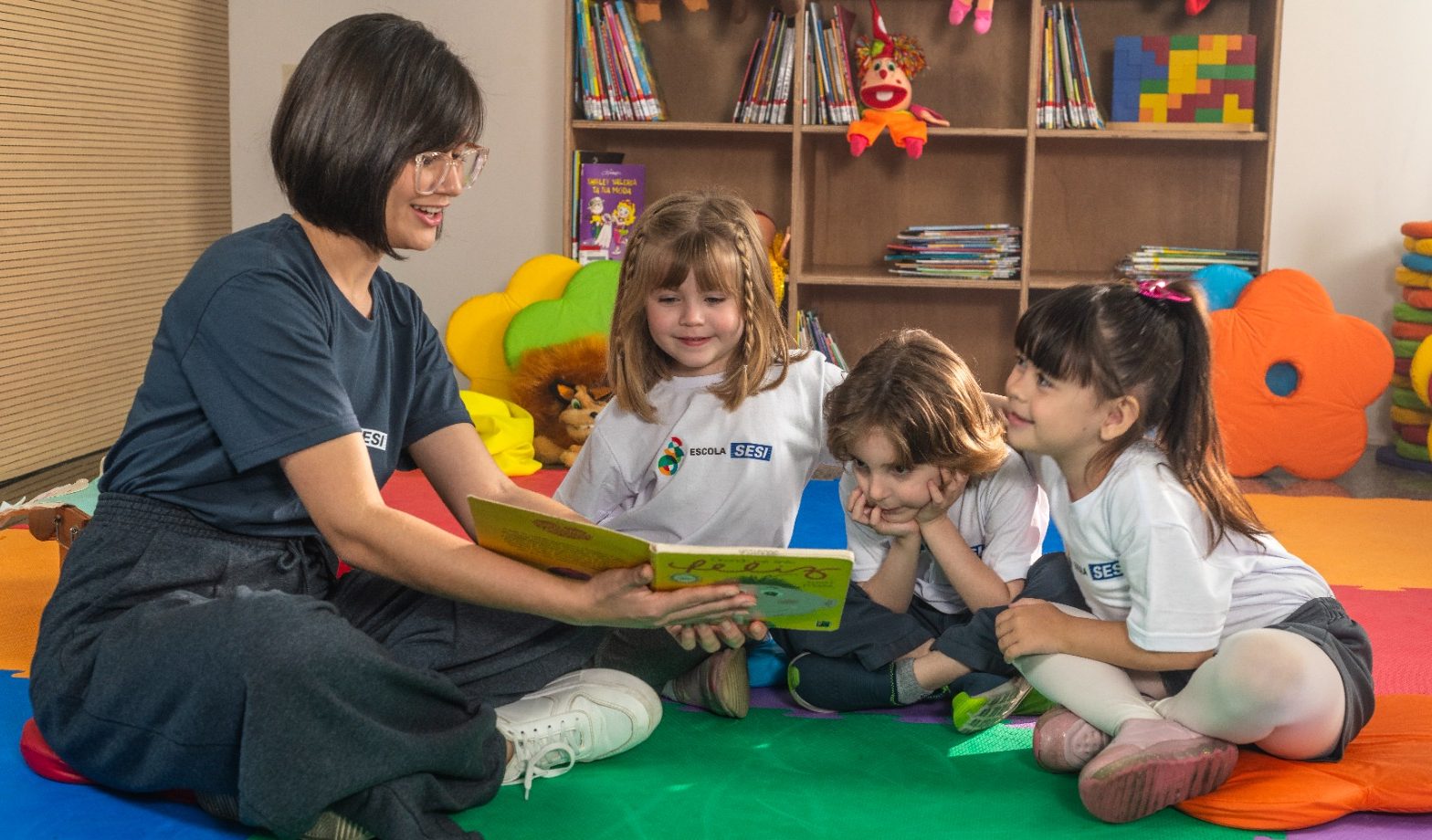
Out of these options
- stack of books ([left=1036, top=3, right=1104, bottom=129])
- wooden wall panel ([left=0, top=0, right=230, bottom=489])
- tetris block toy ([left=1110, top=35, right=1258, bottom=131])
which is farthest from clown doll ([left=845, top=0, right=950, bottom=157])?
wooden wall panel ([left=0, top=0, right=230, bottom=489])

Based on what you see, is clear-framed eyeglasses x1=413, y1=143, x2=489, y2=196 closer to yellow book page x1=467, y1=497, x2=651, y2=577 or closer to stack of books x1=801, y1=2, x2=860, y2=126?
yellow book page x1=467, y1=497, x2=651, y2=577

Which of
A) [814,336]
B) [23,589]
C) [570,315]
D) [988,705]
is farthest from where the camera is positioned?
[814,336]

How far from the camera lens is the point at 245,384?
130cm

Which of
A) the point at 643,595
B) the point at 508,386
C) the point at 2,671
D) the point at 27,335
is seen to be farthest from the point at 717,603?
the point at 27,335

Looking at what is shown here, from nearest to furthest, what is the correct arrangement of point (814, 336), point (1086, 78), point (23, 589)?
point (23, 589) → point (1086, 78) → point (814, 336)

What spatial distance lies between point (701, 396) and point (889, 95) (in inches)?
75.0

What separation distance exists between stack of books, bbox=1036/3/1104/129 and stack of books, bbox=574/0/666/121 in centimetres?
100

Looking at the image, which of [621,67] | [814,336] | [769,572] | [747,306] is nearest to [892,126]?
[814,336]

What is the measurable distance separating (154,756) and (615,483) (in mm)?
724

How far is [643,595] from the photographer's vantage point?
4.20 feet

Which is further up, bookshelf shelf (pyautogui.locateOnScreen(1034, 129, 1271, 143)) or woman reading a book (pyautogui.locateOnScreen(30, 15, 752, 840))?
bookshelf shelf (pyautogui.locateOnScreen(1034, 129, 1271, 143))

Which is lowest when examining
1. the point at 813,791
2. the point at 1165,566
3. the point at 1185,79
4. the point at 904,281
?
the point at 813,791

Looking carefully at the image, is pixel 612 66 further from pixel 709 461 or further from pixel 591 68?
pixel 709 461

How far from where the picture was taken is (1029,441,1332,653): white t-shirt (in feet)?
4.50
